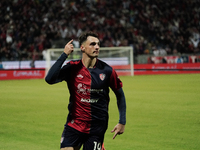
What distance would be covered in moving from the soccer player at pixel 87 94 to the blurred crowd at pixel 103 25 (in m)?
23.7

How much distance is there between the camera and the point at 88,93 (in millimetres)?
4629

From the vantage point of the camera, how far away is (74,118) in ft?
15.3

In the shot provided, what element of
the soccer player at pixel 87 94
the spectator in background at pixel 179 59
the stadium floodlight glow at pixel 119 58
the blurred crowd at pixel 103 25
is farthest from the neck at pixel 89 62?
the spectator in background at pixel 179 59

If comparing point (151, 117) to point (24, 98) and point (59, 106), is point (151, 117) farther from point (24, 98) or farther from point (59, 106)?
point (24, 98)

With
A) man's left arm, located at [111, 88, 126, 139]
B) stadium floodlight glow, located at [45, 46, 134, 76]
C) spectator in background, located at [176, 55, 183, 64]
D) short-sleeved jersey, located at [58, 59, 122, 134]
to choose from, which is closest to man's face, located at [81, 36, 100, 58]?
short-sleeved jersey, located at [58, 59, 122, 134]

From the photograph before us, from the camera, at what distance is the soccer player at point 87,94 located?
14.9 feet

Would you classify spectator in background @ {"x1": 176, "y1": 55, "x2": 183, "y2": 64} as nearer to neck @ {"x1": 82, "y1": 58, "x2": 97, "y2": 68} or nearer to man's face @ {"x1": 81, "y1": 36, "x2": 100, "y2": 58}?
neck @ {"x1": 82, "y1": 58, "x2": 97, "y2": 68}

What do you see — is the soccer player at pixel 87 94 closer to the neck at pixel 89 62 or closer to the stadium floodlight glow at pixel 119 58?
the neck at pixel 89 62

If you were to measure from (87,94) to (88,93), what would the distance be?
0.02 m

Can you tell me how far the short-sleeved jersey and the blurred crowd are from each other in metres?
23.7

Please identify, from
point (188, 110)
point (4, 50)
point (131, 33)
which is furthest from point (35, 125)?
point (131, 33)

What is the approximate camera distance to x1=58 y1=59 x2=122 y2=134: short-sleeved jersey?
461 cm

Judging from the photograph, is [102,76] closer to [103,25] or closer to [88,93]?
[88,93]

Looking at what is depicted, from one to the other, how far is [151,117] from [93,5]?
84.3 ft
